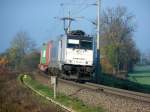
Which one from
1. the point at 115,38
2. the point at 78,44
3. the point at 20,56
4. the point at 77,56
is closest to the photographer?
the point at 77,56

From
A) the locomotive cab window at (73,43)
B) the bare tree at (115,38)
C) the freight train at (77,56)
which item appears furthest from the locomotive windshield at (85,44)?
the bare tree at (115,38)

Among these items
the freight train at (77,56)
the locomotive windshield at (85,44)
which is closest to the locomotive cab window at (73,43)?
the freight train at (77,56)

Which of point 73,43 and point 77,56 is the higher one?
point 73,43

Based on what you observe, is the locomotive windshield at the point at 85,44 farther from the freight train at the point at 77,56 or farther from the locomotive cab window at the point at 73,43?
the locomotive cab window at the point at 73,43

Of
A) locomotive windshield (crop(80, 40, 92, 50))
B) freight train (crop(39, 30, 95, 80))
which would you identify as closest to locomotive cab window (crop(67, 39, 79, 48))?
freight train (crop(39, 30, 95, 80))

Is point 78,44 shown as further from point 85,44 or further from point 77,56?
point 77,56

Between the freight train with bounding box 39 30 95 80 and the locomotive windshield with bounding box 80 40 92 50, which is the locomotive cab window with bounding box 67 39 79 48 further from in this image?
the locomotive windshield with bounding box 80 40 92 50

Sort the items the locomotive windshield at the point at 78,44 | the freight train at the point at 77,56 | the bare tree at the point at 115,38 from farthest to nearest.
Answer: the bare tree at the point at 115,38 < the locomotive windshield at the point at 78,44 < the freight train at the point at 77,56

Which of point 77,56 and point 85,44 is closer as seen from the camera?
point 77,56

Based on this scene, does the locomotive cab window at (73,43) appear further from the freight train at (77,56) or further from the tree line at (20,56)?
the tree line at (20,56)

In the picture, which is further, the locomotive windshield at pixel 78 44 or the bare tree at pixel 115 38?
the bare tree at pixel 115 38

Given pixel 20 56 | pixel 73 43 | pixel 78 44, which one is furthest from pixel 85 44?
pixel 20 56

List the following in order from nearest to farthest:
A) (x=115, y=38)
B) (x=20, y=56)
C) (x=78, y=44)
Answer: (x=78, y=44)
(x=115, y=38)
(x=20, y=56)

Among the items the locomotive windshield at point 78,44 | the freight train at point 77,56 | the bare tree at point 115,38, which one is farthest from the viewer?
the bare tree at point 115,38
